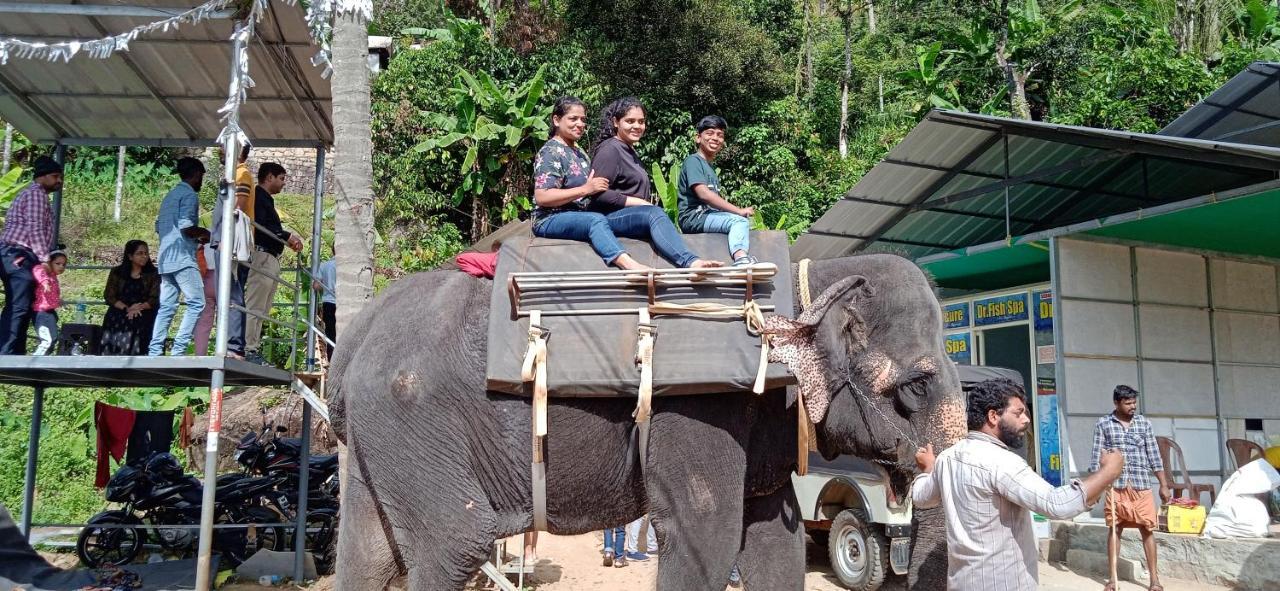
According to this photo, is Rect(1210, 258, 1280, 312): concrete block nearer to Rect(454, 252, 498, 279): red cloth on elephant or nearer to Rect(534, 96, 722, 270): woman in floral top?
Rect(534, 96, 722, 270): woman in floral top

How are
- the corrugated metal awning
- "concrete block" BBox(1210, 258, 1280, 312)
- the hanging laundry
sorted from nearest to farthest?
1. the corrugated metal awning
2. the hanging laundry
3. "concrete block" BBox(1210, 258, 1280, 312)

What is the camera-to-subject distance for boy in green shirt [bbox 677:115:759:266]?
16.6ft

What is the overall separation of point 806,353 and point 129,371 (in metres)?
6.57

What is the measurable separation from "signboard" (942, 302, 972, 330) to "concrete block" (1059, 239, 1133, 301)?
2.49m

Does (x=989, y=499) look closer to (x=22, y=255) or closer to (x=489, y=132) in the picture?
(x=22, y=255)

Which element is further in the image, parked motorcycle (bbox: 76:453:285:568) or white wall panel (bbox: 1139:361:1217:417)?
white wall panel (bbox: 1139:361:1217:417)

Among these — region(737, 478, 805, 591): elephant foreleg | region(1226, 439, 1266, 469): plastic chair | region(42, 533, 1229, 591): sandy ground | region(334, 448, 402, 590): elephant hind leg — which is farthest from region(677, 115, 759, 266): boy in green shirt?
region(1226, 439, 1266, 469): plastic chair

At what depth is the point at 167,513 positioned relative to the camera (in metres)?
10.9

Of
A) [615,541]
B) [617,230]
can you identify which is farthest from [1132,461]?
[617,230]

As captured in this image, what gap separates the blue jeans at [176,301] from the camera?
8180 mm

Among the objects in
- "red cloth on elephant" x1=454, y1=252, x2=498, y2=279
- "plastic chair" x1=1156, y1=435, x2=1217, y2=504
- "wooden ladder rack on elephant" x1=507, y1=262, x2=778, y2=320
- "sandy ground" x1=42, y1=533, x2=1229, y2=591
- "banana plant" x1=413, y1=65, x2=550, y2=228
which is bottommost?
"sandy ground" x1=42, y1=533, x2=1229, y2=591

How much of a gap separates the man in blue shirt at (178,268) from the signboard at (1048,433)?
9151 mm

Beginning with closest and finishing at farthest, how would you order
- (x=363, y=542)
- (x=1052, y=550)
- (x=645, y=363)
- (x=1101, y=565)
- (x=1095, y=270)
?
(x=645, y=363)
(x=363, y=542)
(x=1101, y=565)
(x=1052, y=550)
(x=1095, y=270)

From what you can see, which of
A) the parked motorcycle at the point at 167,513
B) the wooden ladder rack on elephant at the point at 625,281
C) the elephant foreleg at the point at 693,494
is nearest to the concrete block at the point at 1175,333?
the wooden ladder rack on elephant at the point at 625,281
